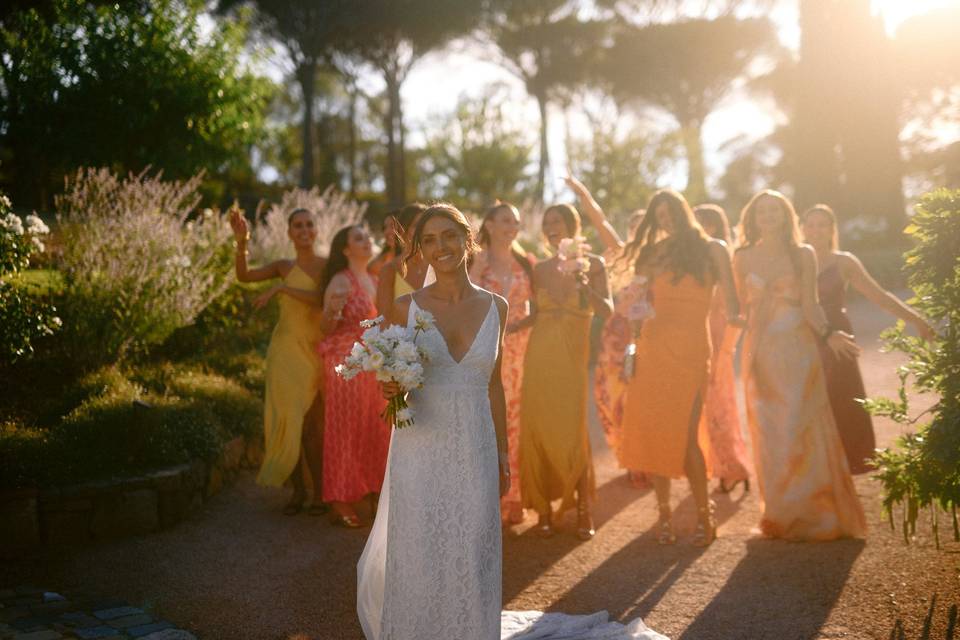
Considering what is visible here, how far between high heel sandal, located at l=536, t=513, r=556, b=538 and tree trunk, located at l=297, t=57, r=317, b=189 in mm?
20600

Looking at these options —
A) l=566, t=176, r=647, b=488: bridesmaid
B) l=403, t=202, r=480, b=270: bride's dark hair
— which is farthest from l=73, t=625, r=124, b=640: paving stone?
l=566, t=176, r=647, b=488: bridesmaid

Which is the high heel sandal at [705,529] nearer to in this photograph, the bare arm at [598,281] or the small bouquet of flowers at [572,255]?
the bare arm at [598,281]

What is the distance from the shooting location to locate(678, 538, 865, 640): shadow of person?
149 inches

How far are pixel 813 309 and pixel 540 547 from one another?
217 centimetres

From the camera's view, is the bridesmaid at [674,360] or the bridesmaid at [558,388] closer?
the bridesmaid at [674,360]

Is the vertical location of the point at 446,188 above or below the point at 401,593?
above

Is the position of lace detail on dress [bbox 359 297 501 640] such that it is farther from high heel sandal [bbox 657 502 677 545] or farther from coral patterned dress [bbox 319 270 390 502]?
coral patterned dress [bbox 319 270 390 502]

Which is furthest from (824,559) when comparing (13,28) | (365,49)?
(365,49)

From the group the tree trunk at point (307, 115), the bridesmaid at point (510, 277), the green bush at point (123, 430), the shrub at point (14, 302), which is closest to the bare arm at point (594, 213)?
the bridesmaid at point (510, 277)

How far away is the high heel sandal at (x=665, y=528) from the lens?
202 inches

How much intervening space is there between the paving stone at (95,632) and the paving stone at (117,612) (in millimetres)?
161

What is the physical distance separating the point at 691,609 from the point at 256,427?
435 cm

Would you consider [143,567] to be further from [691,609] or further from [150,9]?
[150,9]

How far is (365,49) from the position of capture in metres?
28.0
